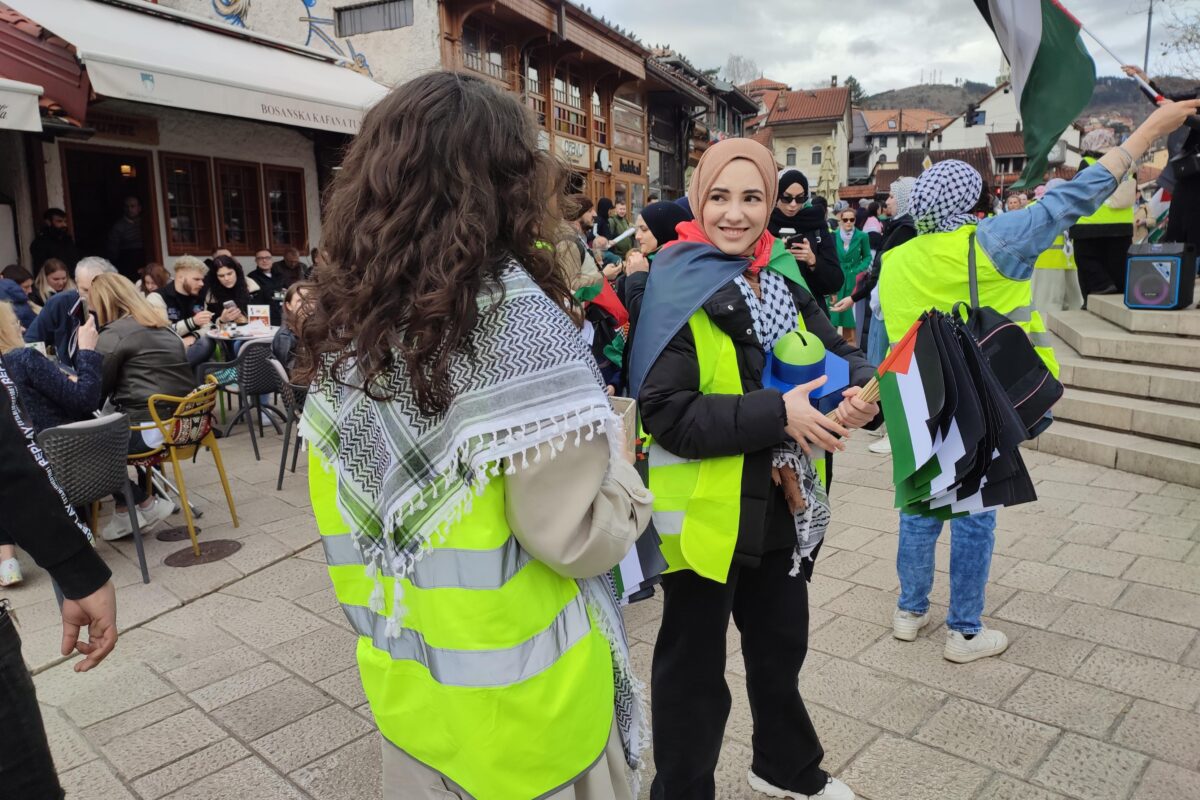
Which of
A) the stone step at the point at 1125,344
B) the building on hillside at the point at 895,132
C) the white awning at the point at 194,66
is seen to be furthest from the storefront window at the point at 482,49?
the building on hillside at the point at 895,132

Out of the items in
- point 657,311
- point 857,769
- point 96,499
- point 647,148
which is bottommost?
point 857,769

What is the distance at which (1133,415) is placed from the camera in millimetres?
6000

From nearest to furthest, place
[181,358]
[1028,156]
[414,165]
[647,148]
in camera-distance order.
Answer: [414,165] < [1028,156] < [181,358] < [647,148]

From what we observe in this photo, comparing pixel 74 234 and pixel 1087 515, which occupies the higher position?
pixel 74 234

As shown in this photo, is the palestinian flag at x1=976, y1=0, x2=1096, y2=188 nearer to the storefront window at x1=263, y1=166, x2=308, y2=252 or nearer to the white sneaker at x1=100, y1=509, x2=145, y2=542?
the white sneaker at x1=100, y1=509, x2=145, y2=542

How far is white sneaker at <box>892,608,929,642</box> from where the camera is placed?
3.42 metres

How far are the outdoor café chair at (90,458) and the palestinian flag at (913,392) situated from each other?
3976 millimetres

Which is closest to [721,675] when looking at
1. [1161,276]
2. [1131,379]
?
[1131,379]

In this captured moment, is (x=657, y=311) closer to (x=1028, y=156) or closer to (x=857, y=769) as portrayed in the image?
(x=857, y=769)

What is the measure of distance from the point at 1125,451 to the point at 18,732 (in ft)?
21.1

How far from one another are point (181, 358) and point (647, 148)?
21809mm

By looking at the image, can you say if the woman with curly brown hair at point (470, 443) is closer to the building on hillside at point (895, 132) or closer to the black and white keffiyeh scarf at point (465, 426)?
the black and white keffiyeh scarf at point (465, 426)

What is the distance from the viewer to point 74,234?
10.7 metres

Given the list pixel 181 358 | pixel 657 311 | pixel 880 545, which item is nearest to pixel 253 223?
pixel 181 358
